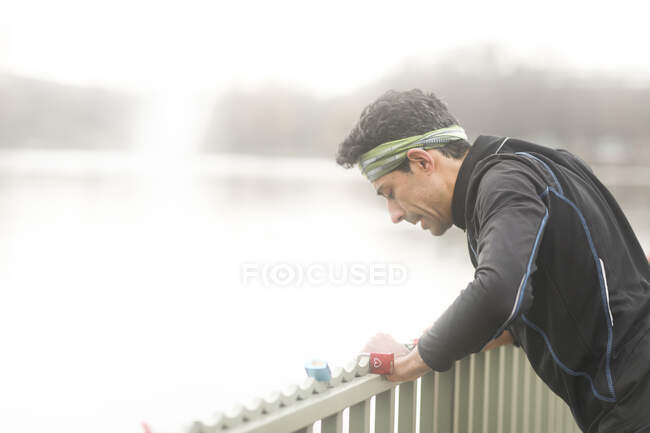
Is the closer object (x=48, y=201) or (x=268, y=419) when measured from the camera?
(x=268, y=419)

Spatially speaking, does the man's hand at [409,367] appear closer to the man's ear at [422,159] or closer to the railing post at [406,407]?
the railing post at [406,407]

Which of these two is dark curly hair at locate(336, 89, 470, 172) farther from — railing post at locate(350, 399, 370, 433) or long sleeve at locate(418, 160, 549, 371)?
railing post at locate(350, 399, 370, 433)

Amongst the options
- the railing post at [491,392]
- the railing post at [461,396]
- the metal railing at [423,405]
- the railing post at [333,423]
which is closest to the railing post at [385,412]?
the metal railing at [423,405]

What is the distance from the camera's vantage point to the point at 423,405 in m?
1.02

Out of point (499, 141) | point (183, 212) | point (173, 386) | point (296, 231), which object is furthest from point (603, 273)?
point (183, 212)

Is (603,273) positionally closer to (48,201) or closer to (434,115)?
(434,115)

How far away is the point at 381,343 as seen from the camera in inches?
34.3

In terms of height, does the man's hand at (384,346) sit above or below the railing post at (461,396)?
above

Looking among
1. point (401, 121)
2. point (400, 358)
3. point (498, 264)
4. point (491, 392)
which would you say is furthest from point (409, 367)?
point (491, 392)

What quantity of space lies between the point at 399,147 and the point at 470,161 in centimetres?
11

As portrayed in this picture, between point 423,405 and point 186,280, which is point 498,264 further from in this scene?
point 186,280

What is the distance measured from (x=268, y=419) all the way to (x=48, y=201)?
8083 millimetres

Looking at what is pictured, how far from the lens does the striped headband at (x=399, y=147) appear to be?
0.81 metres

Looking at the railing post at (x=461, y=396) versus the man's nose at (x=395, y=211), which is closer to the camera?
the man's nose at (x=395, y=211)
